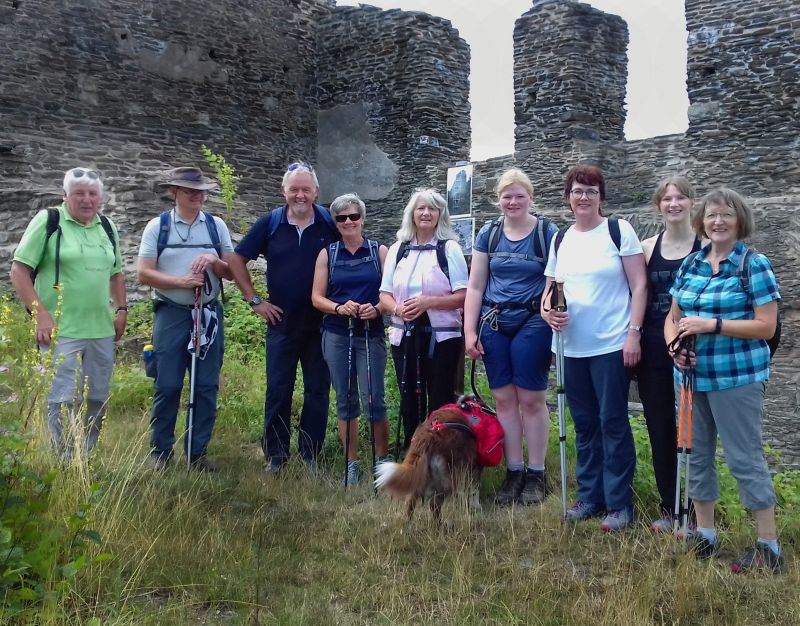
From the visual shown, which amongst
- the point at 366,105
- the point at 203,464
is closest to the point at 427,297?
the point at 203,464

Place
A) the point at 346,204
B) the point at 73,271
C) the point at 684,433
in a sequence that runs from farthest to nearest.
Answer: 1. the point at 346,204
2. the point at 73,271
3. the point at 684,433

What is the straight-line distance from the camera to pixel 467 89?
17344mm

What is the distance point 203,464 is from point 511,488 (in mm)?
1962

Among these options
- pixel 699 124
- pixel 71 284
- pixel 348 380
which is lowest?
pixel 348 380

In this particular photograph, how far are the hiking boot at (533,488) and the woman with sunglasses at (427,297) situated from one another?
0.70 metres

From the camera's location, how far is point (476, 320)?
4.59 meters

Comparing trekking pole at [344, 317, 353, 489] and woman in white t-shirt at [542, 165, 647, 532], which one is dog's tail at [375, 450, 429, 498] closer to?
woman in white t-shirt at [542, 165, 647, 532]

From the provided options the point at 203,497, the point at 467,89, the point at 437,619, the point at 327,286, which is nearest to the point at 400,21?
the point at 467,89

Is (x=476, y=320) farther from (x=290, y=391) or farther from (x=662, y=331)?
(x=290, y=391)

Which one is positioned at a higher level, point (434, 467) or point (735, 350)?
point (735, 350)

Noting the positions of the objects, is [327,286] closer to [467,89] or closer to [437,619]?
[437,619]

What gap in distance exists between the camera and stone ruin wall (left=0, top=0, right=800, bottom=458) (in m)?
11.6

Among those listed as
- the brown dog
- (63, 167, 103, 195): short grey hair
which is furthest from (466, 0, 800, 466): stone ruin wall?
(63, 167, 103, 195): short grey hair

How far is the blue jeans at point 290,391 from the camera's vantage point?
5.26m
